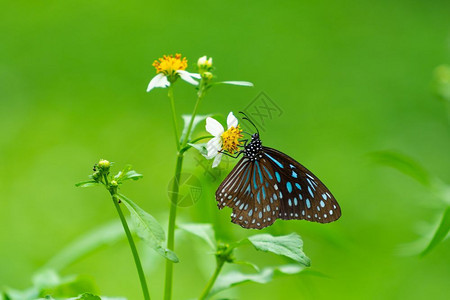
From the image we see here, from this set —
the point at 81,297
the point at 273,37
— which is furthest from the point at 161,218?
the point at 273,37

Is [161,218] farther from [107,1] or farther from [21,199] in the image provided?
[107,1]

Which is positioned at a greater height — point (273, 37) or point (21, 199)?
point (273, 37)

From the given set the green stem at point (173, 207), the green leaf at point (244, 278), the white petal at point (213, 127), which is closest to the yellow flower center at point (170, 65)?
the white petal at point (213, 127)

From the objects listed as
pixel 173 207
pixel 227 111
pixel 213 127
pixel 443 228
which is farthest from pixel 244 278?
pixel 227 111

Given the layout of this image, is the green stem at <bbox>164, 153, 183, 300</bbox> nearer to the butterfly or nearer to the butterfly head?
the butterfly

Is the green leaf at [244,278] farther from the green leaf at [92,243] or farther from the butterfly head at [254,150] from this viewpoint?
the green leaf at [92,243]

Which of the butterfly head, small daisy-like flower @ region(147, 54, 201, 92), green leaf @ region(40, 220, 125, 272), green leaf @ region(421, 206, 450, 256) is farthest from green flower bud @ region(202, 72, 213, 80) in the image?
green leaf @ region(40, 220, 125, 272)
